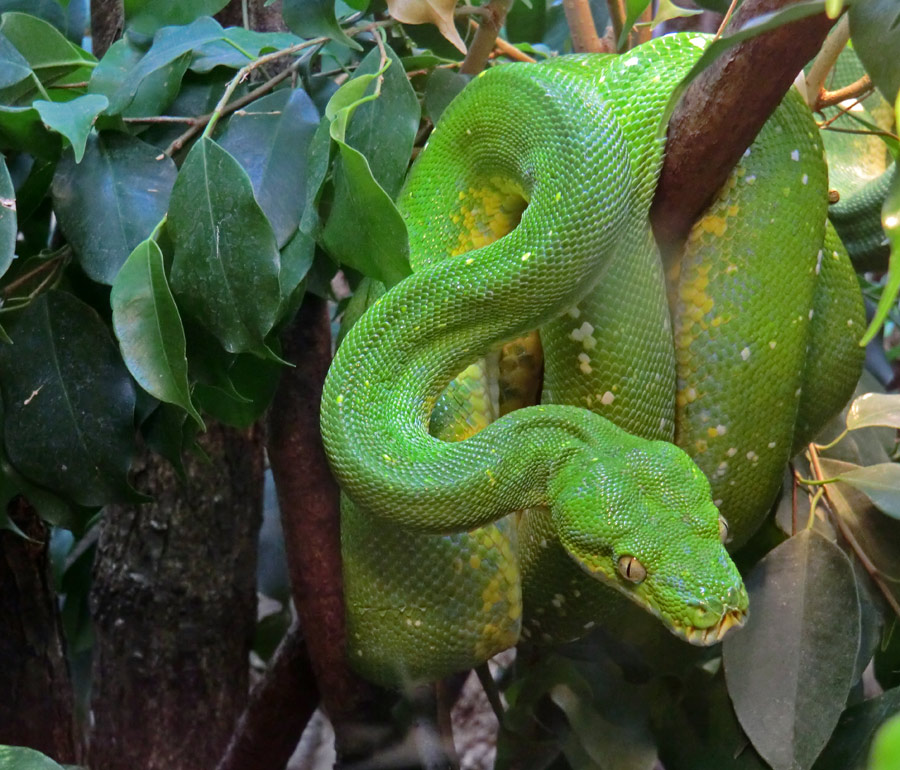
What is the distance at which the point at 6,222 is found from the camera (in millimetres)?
1086

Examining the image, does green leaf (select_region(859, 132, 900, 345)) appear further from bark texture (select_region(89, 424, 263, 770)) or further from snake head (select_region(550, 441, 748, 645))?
bark texture (select_region(89, 424, 263, 770))

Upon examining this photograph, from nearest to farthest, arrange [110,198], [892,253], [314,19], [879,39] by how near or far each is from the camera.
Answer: [892,253] → [879,39] → [110,198] → [314,19]

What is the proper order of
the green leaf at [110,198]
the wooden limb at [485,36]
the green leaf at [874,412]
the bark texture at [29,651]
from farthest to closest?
the bark texture at [29,651] < the green leaf at [874,412] < the wooden limb at [485,36] < the green leaf at [110,198]

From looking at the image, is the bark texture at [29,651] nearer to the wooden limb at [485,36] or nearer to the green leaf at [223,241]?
the green leaf at [223,241]

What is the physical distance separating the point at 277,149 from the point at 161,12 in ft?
1.15

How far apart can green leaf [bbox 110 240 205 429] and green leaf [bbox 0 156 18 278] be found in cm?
15

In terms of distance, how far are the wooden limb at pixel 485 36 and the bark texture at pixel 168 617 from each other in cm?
97

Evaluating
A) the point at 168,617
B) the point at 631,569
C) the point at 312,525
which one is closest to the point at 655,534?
the point at 631,569

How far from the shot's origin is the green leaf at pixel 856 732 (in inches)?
53.3

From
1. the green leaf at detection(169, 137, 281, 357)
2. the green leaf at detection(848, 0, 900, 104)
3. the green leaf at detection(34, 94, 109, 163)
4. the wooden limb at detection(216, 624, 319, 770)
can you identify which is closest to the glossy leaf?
the green leaf at detection(169, 137, 281, 357)

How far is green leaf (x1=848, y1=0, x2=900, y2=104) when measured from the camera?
2.76ft

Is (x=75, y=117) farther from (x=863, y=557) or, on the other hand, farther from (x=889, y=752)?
(x=863, y=557)

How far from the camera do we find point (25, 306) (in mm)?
1270

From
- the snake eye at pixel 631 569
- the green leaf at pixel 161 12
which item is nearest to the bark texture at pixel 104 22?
the green leaf at pixel 161 12
